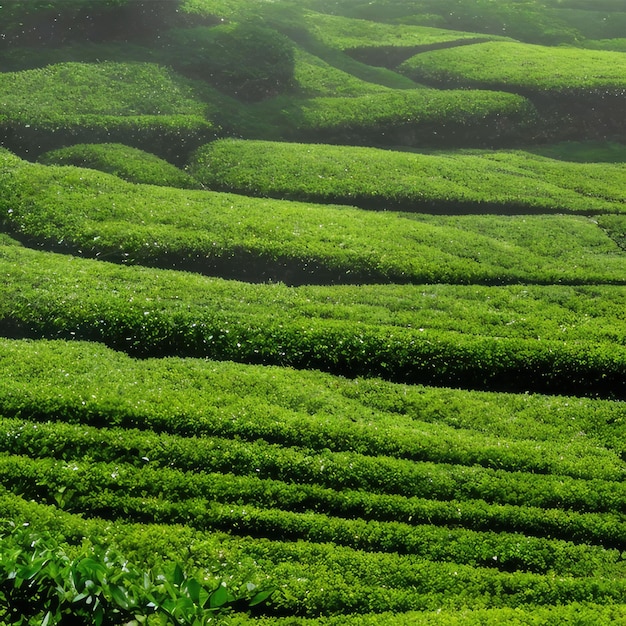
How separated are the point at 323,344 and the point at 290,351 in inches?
49.5

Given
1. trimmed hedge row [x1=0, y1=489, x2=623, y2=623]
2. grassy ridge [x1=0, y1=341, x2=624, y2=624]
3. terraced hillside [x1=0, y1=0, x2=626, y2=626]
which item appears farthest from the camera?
grassy ridge [x1=0, y1=341, x2=624, y2=624]

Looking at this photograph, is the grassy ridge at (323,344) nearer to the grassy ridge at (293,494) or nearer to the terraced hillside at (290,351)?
the terraced hillside at (290,351)

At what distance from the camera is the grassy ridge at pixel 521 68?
5481 centimetres

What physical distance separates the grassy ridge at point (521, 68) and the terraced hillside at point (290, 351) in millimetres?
6280

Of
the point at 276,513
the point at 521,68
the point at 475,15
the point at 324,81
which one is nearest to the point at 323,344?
the point at 276,513

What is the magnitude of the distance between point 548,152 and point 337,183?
21.2 meters

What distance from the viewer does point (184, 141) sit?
1689 inches

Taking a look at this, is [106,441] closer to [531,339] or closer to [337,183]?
[531,339]

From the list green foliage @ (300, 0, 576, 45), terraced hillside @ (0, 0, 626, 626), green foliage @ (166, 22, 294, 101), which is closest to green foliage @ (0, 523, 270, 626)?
terraced hillside @ (0, 0, 626, 626)

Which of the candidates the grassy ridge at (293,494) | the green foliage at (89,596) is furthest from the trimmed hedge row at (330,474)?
the green foliage at (89,596)

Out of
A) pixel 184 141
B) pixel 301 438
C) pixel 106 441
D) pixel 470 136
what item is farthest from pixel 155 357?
pixel 470 136

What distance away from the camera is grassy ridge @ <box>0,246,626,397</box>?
23266mm

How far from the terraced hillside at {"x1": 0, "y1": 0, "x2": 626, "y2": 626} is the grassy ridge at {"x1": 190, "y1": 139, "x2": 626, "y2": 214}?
206 millimetres

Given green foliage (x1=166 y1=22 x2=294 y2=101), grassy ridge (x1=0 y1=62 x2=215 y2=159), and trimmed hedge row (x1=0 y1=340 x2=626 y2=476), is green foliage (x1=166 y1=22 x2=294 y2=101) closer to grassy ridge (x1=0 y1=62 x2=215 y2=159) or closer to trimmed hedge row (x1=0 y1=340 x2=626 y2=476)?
grassy ridge (x1=0 y1=62 x2=215 y2=159)
